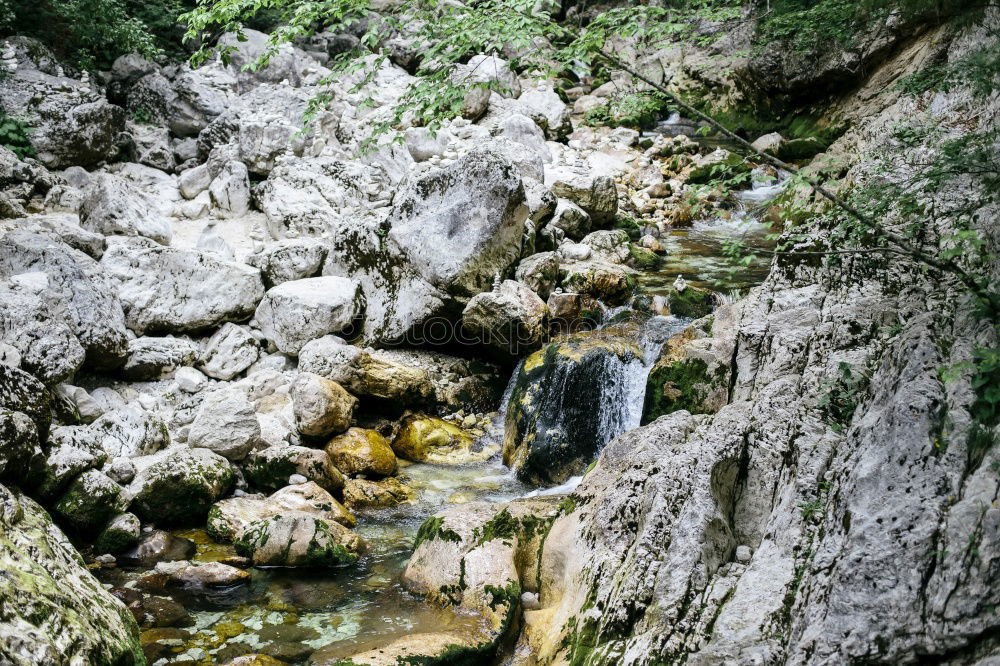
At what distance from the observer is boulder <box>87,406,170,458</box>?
7512 millimetres

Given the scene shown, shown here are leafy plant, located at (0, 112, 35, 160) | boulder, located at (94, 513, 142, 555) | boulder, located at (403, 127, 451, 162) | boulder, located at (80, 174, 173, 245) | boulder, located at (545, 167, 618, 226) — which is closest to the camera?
boulder, located at (94, 513, 142, 555)

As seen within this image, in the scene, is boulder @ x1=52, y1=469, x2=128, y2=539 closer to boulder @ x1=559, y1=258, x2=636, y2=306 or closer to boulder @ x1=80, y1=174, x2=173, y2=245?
boulder @ x1=80, y1=174, x2=173, y2=245

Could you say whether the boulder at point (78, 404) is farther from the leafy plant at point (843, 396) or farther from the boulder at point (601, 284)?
the leafy plant at point (843, 396)

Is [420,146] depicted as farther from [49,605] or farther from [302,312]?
[49,605]

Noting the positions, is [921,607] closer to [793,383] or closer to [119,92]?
[793,383]

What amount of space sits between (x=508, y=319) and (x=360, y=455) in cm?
297

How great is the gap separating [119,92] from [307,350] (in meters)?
9.11

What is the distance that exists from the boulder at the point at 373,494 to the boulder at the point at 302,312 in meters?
2.64

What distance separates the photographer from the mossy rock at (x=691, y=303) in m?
10.3

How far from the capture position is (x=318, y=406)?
8.59 metres

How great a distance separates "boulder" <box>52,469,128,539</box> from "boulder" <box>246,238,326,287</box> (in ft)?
14.5

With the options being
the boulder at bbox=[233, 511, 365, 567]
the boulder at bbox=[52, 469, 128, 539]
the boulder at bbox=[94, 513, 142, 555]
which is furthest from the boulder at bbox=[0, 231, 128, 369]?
the boulder at bbox=[233, 511, 365, 567]

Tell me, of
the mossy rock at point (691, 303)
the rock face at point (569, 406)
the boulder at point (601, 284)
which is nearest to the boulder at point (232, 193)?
the boulder at point (601, 284)

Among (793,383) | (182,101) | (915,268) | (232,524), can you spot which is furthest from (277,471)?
(182,101)
